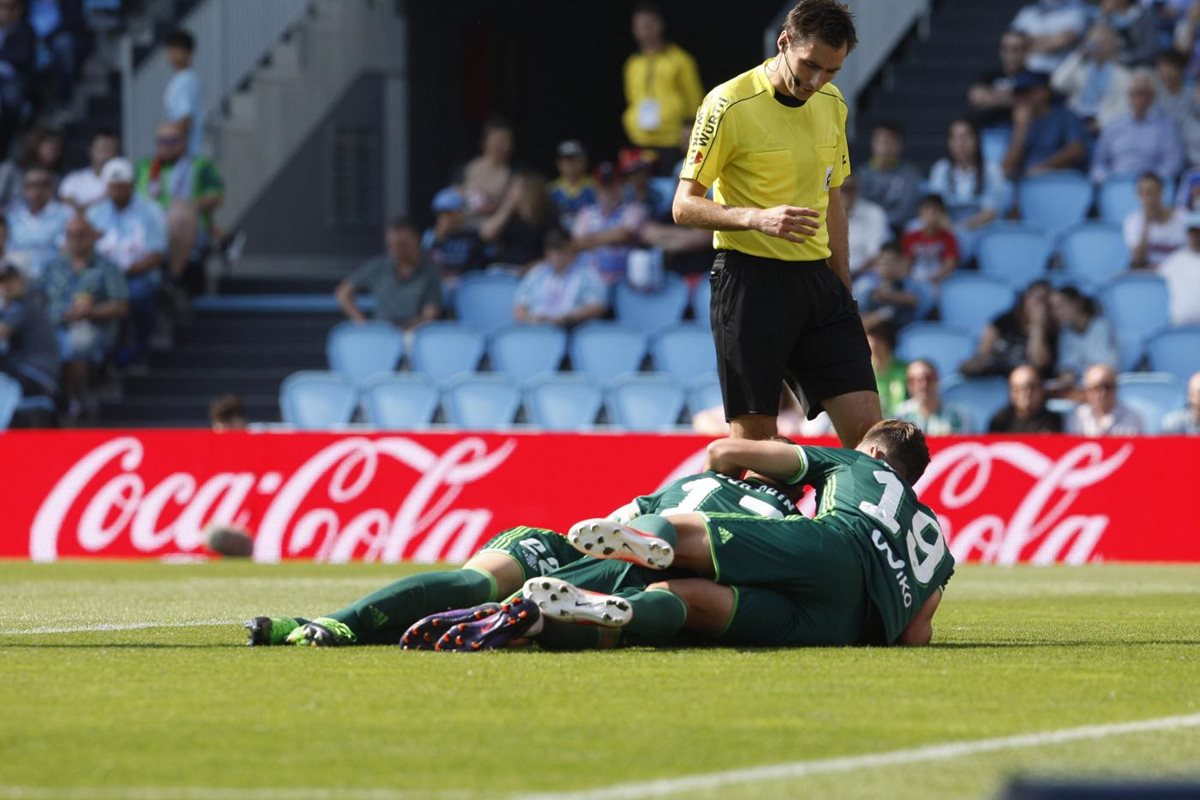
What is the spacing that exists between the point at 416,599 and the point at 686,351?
10.3 metres

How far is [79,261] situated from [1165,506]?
963cm

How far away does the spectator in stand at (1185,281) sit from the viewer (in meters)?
16.6

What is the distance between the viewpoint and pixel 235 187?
2269 cm

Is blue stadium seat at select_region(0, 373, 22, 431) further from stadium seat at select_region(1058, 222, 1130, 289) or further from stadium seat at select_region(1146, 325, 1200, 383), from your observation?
stadium seat at select_region(1146, 325, 1200, 383)

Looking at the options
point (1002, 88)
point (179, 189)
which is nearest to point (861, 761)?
point (1002, 88)

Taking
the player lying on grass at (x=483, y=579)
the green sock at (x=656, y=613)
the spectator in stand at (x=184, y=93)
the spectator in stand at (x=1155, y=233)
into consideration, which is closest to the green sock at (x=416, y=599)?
the player lying on grass at (x=483, y=579)

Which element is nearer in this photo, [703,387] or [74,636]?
[74,636]

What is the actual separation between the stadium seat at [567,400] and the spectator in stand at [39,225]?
17.2 ft

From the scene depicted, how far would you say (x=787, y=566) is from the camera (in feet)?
23.0

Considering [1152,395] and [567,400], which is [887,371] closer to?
[1152,395]

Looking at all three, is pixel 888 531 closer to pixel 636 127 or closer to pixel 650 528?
pixel 650 528

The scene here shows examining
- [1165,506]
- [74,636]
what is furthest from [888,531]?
[1165,506]

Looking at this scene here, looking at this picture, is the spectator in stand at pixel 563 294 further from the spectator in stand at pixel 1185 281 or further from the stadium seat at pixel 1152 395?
the spectator in stand at pixel 1185 281

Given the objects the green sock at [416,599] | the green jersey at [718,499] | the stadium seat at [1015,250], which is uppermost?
A: the stadium seat at [1015,250]
